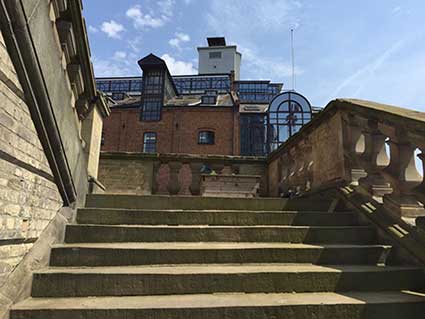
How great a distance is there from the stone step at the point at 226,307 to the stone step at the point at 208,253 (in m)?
0.39

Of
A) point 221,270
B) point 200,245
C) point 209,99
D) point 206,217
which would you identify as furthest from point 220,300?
point 209,99

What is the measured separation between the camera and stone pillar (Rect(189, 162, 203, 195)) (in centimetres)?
526

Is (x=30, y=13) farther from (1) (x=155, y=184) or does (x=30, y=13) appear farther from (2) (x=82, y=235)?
(1) (x=155, y=184)

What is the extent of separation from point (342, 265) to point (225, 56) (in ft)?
134

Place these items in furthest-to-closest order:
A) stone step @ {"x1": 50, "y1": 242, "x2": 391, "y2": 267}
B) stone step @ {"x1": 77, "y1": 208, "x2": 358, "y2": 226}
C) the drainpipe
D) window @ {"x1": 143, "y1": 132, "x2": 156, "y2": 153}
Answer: window @ {"x1": 143, "y1": 132, "x2": 156, "y2": 153}, stone step @ {"x1": 77, "y1": 208, "x2": 358, "y2": 226}, stone step @ {"x1": 50, "y1": 242, "x2": 391, "y2": 267}, the drainpipe

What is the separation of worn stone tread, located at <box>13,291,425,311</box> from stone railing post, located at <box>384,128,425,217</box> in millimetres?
799

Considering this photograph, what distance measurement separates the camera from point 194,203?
3.59 m

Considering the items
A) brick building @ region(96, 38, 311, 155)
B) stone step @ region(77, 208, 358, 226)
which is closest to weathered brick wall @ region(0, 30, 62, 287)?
stone step @ region(77, 208, 358, 226)

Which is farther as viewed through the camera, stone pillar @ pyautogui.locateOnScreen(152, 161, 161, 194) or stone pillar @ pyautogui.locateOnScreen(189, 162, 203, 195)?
stone pillar @ pyautogui.locateOnScreen(152, 161, 161, 194)

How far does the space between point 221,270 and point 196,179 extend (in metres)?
3.09

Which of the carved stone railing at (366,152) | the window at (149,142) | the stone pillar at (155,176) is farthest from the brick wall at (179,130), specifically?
the carved stone railing at (366,152)

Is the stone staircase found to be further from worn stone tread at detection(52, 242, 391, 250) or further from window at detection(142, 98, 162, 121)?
window at detection(142, 98, 162, 121)

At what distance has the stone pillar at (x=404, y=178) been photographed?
107 inches

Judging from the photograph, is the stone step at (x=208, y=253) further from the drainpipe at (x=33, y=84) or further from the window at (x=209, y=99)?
the window at (x=209, y=99)
